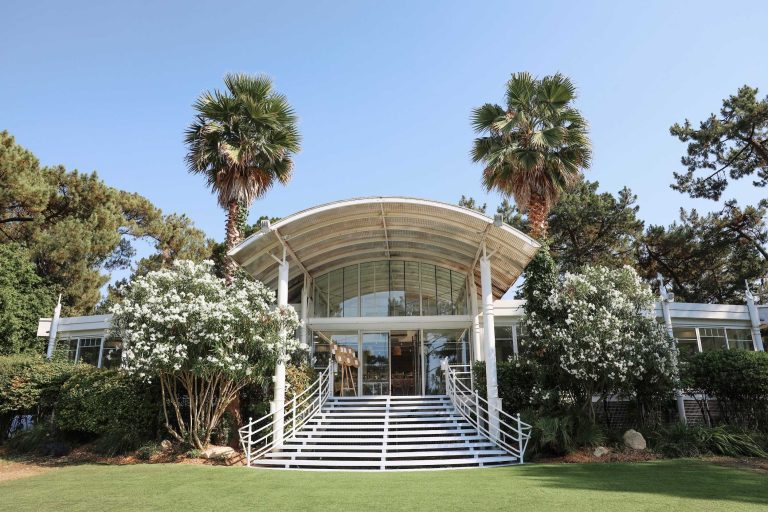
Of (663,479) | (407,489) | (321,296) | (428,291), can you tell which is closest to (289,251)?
(321,296)

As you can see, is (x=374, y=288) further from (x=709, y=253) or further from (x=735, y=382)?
(x=709, y=253)

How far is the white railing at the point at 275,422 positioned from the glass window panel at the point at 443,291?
4.67 meters

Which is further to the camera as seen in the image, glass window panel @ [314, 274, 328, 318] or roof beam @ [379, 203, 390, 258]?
glass window panel @ [314, 274, 328, 318]

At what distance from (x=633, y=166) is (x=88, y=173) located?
25.2m

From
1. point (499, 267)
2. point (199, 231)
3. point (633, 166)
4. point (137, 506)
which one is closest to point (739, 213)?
point (633, 166)

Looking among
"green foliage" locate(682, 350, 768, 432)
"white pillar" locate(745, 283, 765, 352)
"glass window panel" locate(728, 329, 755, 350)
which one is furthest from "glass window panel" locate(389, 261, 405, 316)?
"white pillar" locate(745, 283, 765, 352)

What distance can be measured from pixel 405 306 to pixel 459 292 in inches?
74.9

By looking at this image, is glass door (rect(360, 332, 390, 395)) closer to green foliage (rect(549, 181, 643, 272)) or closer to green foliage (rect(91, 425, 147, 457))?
green foliage (rect(91, 425, 147, 457))

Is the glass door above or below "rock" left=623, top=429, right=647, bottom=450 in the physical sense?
above

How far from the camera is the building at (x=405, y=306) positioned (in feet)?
48.8

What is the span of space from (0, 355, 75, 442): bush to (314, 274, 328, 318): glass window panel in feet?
23.8

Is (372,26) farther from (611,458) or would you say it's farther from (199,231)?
(199,231)

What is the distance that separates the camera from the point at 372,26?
11.6m

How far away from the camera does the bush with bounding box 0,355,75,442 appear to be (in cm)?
1427
